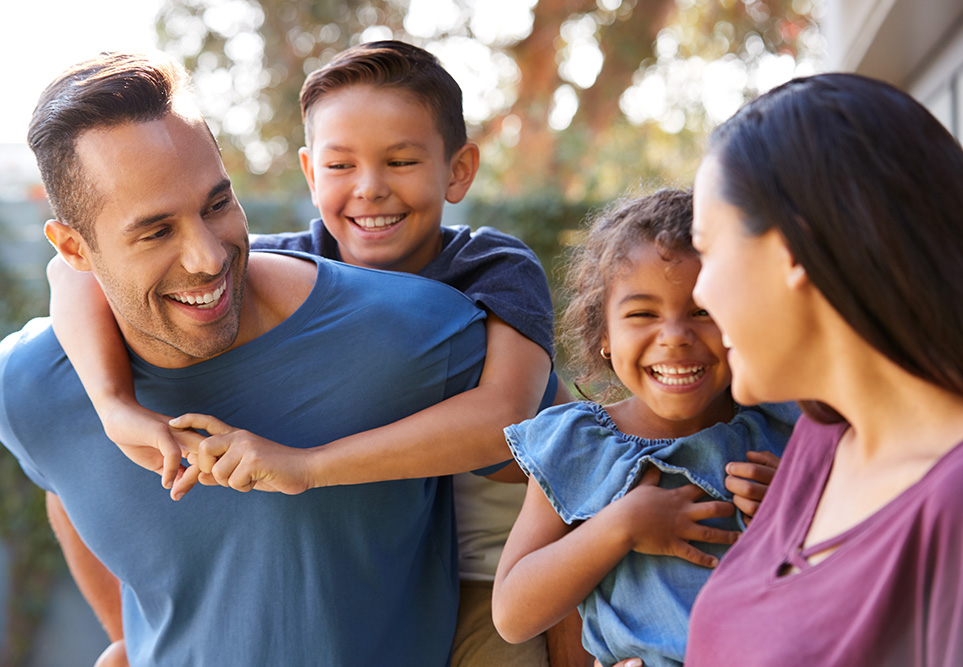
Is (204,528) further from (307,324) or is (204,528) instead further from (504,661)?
(504,661)

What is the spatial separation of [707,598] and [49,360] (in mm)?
1467

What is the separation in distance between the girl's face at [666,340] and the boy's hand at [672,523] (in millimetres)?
179

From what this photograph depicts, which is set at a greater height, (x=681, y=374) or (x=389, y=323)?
(x=681, y=374)

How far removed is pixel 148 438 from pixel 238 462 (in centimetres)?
18

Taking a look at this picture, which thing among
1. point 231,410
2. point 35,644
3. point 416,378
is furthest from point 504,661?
point 35,644

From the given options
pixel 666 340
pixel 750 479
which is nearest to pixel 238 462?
pixel 666 340

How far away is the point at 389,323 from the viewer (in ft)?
6.07

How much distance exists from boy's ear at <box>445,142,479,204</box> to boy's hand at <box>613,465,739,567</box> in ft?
4.28

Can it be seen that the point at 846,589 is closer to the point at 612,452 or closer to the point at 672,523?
the point at 672,523

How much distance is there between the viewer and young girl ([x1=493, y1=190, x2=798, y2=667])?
149 centimetres

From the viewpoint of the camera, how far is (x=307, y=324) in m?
1.85

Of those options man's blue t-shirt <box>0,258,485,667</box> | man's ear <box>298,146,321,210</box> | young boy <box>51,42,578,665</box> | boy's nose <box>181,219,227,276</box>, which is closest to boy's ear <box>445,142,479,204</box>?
young boy <box>51,42,578,665</box>

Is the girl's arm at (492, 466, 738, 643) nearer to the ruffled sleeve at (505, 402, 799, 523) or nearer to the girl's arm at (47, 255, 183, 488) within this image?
the ruffled sleeve at (505, 402, 799, 523)

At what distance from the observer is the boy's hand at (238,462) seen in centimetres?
157
